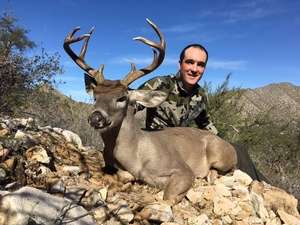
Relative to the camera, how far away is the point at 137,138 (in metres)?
6.35

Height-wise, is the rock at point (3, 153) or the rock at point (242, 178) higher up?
the rock at point (3, 153)

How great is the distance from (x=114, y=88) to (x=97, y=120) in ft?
2.13

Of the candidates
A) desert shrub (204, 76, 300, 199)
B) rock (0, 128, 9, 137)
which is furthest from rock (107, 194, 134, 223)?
desert shrub (204, 76, 300, 199)

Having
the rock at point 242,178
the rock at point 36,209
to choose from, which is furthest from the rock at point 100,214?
the rock at point 242,178

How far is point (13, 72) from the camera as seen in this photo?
9062 mm

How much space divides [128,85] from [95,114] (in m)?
0.83

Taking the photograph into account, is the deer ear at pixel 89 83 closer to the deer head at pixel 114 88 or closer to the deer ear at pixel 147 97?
the deer head at pixel 114 88

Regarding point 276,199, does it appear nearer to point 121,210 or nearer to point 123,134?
point 123,134

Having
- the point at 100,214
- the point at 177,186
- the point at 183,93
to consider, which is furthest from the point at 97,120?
the point at 183,93

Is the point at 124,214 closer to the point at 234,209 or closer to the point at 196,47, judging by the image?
the point at 234,209

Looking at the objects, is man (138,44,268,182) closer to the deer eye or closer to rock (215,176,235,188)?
rock (215,176,235,188)

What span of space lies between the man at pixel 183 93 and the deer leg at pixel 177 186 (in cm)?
236

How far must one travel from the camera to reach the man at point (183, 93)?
835 cm

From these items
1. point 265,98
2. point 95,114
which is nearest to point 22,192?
point 95,114
